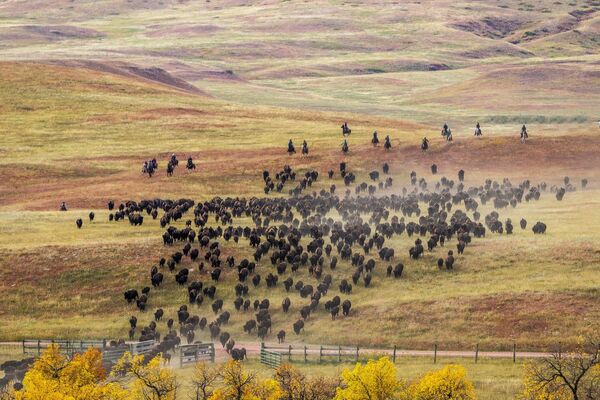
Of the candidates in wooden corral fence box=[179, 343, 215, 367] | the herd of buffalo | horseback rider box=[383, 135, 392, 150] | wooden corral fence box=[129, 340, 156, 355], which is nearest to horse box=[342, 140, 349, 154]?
horseback rider box=[383, 135, 392, 150]

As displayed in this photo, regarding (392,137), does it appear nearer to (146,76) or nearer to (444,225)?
(444,225)

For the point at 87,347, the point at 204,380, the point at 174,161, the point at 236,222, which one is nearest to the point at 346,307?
the point at 87,347

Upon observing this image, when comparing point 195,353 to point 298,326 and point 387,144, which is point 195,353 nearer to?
point 298,326

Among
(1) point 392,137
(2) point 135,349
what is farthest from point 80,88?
(2) point 135,349

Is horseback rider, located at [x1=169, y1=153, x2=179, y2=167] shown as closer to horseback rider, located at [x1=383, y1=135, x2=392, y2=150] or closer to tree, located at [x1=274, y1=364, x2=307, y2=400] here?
horseback rider, located at [x1=383, y1=135, x2=392, y2=150]

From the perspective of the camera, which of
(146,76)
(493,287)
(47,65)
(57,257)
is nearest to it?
(493,287)

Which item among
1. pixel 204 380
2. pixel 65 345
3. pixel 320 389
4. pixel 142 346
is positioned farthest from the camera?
pixel 65 345

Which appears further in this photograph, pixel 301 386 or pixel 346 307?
pixel 346 307

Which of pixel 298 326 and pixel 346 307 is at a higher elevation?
pixel 346 307
